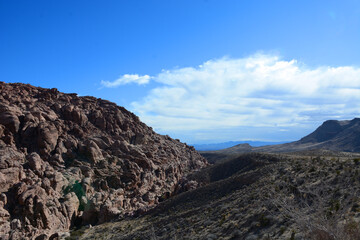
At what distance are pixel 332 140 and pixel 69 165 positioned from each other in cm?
15048

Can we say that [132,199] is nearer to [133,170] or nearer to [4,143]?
[133,170]

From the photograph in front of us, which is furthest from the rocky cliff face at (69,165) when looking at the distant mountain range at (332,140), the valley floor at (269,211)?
the distant mountain range at (332,140)

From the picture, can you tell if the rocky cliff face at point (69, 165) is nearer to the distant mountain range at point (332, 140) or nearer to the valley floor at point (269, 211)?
the valley floor at point (269, 211)

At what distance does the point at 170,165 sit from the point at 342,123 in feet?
562

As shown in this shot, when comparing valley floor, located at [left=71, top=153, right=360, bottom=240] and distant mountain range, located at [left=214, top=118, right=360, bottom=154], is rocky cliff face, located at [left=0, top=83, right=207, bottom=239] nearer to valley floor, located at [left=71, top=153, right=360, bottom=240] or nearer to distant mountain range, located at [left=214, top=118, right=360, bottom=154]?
valley floor, located at [left=71, top=153, right=360, bottom=240]

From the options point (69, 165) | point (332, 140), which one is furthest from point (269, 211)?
point (332, 140)

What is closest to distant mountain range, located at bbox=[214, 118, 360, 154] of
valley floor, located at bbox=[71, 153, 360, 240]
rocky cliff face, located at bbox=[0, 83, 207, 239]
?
rocky cliff face, located at bbox=[0, 83, 207, 239]

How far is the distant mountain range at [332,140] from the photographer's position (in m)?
127

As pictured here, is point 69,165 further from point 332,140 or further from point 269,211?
point 332,140

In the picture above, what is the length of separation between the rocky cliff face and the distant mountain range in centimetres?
10069

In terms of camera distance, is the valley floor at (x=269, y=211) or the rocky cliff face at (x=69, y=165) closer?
the valley floor at (x=269, y=211)

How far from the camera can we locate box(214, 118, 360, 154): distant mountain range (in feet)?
418

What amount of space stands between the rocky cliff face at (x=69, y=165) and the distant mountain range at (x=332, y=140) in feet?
330

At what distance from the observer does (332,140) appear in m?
146
